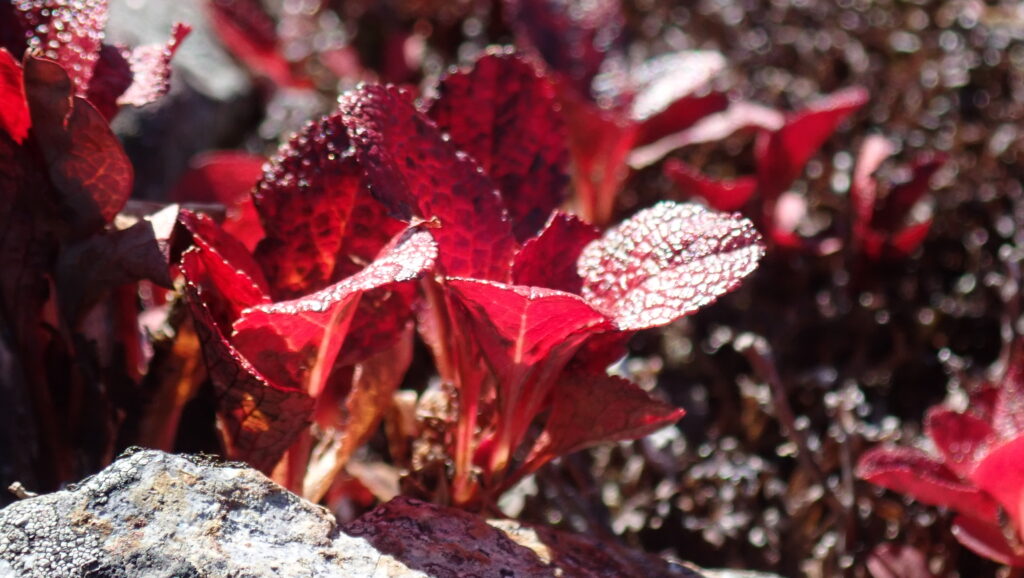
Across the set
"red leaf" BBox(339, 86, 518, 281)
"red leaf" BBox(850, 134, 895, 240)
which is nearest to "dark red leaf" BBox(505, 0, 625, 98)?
"red leaf" BBox(850, 134, 895, 240)

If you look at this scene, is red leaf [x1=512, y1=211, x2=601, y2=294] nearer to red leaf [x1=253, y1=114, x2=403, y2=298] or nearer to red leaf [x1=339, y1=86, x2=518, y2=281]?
red leaf [x1=339, y1=86, x2=518, y2=281]

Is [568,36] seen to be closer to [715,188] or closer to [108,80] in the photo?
[715,188]

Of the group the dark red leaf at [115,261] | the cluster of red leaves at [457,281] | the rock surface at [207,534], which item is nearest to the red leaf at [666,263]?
the cluster of red leaves at [457,281]

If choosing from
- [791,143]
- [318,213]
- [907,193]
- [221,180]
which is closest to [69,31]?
[318,213]

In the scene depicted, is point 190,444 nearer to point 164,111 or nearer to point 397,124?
point 397,124

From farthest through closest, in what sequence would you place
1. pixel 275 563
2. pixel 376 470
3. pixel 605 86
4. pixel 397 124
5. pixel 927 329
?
pixel 605 86 < pixel 927 329 < pixel 376 470 < pixel 397 124 < pixel 275 563

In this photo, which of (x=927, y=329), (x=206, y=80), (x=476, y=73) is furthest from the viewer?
(x=206, y=80)

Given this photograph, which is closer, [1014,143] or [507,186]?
[507,186]

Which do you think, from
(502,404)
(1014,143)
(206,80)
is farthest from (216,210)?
(1014,143)
